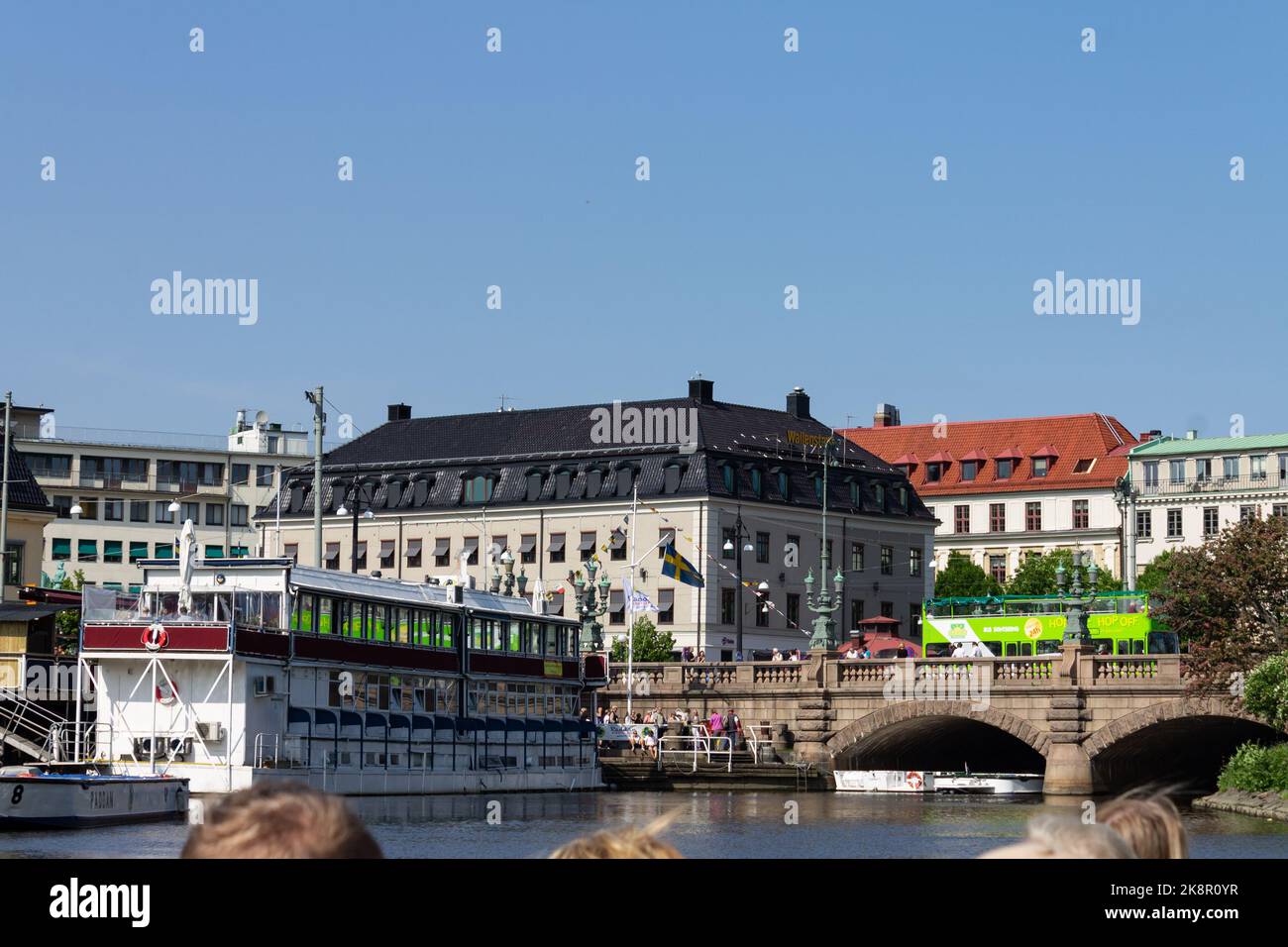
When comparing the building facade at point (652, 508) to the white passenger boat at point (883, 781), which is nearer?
the white passenger boat at point (883, 781)

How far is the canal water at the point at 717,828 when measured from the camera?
4316cm

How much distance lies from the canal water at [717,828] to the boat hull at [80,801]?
0.38 metres

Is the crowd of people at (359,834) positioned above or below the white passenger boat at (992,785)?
above

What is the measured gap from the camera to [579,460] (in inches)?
4892

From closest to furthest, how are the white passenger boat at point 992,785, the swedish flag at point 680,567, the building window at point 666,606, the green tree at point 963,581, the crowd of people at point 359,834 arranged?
the crowd of people at point 359,834, the white passenger boat at point 992,785, the swedish flag at point 680,567, the building window at point 666,606, the green tree at point 963,581

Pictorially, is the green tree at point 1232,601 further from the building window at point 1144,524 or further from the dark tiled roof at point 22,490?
the building window at point 1144,524

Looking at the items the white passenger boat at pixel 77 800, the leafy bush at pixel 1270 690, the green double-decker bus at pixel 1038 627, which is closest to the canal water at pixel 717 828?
the white passenger boat at pixel 77 800

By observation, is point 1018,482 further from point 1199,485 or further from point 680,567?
point 680,567

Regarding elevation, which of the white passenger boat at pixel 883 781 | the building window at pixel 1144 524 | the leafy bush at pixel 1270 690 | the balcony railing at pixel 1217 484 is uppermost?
Answer: the balcony railing at pixel 1217 484

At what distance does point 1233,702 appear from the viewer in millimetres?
67188

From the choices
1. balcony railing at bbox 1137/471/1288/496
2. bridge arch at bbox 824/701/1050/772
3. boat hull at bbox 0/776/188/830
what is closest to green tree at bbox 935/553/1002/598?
balcony railing at bbox 1137/471/1288/496
